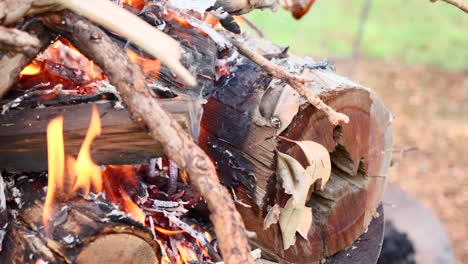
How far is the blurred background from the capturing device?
4184mm

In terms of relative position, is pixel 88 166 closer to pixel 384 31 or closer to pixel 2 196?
pixel 2 196

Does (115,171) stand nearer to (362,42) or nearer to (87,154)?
(87,154)

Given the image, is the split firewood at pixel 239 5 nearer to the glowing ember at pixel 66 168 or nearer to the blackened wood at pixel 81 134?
the blackened wood at pixel 81 134

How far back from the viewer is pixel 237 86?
5.98 ft

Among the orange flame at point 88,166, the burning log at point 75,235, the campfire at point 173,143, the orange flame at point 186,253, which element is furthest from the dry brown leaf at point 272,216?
the orange flame at point 88,166

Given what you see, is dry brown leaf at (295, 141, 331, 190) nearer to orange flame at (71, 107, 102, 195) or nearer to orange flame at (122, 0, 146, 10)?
orange flame at (71, 107, 102, 195)

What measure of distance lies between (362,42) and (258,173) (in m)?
6.74

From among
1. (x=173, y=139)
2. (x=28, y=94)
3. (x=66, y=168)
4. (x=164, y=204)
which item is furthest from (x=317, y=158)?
(x=28, y=94)

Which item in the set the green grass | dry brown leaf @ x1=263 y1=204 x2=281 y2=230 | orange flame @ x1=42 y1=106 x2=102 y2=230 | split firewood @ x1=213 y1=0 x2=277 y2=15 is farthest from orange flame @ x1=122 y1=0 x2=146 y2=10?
the green grass

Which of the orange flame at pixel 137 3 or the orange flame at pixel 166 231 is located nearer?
the orange flame at pixel 166 231

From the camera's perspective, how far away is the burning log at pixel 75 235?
145 cm

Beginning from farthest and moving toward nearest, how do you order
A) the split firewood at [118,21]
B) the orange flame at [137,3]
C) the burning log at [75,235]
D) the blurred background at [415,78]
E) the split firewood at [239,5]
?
the blurred background at [415,78] → the split firewood at [239,5] → the orange flame at [137,3] → the burning log at [75,235] → the split firewood at [118,21]

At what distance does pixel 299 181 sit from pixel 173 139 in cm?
61

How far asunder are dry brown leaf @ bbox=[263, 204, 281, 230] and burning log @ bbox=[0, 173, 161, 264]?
393 mm
